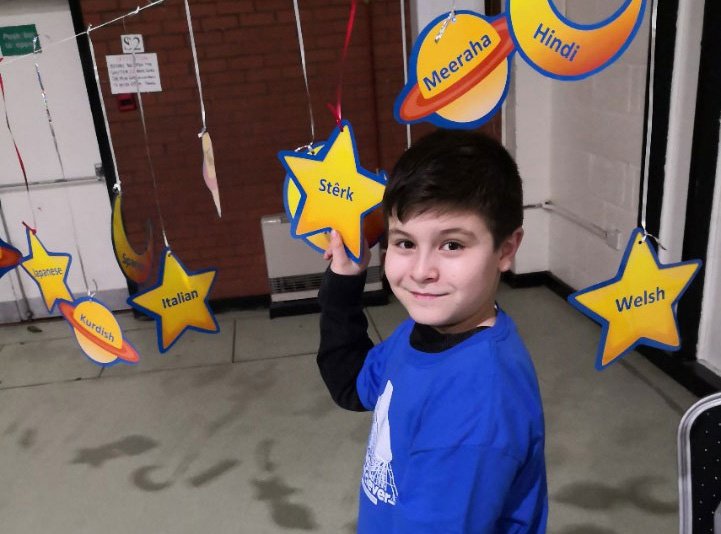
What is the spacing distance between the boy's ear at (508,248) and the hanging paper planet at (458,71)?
255 millimetres

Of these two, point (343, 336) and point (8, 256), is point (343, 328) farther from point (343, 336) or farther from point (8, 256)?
point (8, 256)

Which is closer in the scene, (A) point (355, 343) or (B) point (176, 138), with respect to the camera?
(A) point (355, 343)

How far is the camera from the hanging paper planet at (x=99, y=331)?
134 centimetres

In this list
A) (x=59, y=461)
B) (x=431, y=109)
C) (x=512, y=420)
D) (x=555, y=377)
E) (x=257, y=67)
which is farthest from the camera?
(x=257, y=67)

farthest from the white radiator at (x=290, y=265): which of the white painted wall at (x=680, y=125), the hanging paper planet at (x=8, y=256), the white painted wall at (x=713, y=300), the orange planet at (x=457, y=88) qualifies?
the orange planet at (x=457, y=88)

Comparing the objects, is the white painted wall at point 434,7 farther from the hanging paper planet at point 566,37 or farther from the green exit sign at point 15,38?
the hanging paper planet at point 566,37

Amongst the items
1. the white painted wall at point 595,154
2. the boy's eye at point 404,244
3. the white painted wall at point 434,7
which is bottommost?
the white painted wall at point 595,154

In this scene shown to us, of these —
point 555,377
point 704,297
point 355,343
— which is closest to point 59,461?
point 355,343

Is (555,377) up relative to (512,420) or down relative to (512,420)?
down

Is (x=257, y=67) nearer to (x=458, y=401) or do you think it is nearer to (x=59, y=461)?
(x=59, y=461)

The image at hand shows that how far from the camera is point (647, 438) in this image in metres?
2.19

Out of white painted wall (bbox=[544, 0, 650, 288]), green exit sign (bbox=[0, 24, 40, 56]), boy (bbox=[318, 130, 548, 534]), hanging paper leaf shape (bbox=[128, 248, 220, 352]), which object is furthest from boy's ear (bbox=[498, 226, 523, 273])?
green exit sign (bbox=[0, 24, 40, 56])

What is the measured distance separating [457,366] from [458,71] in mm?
488

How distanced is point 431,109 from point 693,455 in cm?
71
